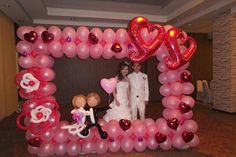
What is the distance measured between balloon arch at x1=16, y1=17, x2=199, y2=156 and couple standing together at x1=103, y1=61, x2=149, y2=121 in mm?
266

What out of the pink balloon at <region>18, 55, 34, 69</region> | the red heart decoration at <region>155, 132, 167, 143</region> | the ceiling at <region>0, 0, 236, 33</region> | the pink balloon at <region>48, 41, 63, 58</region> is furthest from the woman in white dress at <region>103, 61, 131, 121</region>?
the ceiling at <region>0, 0, 236, 33</region>

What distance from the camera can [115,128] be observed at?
3184mm

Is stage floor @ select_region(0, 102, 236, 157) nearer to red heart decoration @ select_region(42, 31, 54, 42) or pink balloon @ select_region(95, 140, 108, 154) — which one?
pink balloon @ select_region(95, 140, 108, 154)

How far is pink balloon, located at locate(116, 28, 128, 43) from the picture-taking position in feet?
10.7

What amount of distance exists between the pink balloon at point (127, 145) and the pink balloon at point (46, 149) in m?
1.03

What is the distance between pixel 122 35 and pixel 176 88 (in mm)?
1150

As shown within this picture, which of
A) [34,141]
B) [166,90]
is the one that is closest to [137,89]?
[166,90]

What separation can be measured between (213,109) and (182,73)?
147 inches

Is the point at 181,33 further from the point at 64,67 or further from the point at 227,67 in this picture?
the point at 64,67

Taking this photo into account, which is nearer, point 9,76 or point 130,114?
point 130,114

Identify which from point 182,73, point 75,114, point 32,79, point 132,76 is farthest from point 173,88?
point 32,79

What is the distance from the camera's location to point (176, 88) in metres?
3.29

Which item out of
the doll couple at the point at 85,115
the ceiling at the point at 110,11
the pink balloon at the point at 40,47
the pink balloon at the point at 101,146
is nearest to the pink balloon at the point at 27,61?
the pink balloon at the point at 40,47

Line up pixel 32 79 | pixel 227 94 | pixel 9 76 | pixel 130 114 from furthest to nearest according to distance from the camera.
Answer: pixel 9 76 → pixel 227 94 → pixel 130 114 → pixel 32 79
